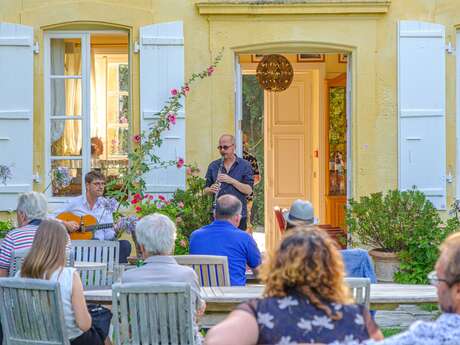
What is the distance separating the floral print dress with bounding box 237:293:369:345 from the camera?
3.57 m

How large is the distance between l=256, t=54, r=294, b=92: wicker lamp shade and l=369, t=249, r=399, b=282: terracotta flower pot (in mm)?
3673

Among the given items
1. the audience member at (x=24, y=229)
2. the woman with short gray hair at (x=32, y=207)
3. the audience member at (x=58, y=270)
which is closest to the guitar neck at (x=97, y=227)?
the audience member at (x=24, y=229)

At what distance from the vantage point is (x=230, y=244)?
262 inches

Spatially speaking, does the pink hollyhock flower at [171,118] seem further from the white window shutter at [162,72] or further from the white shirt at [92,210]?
the white shirt at [92,210]

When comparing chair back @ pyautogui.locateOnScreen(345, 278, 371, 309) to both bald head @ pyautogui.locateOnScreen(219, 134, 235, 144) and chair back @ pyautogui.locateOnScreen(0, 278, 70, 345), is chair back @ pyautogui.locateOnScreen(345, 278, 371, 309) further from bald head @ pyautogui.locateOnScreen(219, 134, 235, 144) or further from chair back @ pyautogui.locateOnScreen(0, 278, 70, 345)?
bald head @ pyautogui.locateOnScreen(219, 134, 235, 144)

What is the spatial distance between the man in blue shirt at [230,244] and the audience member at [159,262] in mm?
1190

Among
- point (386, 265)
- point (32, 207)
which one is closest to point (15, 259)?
point (32, 207)

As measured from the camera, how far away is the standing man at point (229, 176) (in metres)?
9.55

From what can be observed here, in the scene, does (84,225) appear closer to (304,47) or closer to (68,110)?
(68,110)

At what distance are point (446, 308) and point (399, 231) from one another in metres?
6.02

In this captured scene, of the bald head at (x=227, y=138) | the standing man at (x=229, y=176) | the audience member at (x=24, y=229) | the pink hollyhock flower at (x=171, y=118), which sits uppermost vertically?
the pink hollyhock flower at (x=171, y=118)

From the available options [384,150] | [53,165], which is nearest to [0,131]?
[53,165]

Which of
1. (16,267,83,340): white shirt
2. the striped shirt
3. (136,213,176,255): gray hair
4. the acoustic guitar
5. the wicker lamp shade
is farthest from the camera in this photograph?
the wicker lamp shade

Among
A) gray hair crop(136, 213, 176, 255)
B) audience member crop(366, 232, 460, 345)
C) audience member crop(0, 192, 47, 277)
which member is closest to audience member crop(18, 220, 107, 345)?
gray hair crop(136, 213, 176, 255)
